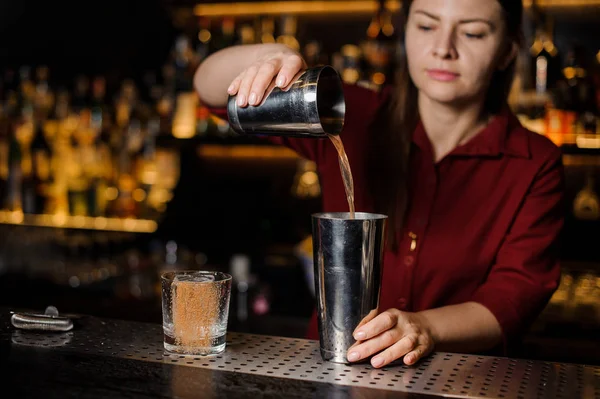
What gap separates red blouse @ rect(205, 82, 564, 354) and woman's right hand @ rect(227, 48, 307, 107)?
0.47 metres

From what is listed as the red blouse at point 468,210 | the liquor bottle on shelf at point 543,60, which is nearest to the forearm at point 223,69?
the red blouse at point 468,210

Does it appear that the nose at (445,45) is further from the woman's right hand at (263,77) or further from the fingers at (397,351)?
the fingers at (397,351)

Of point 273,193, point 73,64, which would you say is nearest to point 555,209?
point 273,193

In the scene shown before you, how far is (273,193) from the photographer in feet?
11.9

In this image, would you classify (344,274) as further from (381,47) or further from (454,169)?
(381,47)

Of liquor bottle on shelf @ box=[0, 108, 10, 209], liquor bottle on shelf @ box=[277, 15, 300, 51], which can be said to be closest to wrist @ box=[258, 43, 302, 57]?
liquor bottle on shelf @ box=[277, 15, 300, 51]

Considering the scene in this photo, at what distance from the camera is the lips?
5.49 ft

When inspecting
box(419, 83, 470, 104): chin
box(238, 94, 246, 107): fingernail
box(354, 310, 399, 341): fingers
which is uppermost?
box(419, 83, 470, 104): chin

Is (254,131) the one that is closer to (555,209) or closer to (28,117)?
(555,209)

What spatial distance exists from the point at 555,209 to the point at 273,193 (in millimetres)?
1984

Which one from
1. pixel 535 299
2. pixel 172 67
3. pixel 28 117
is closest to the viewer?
pixel 535 299

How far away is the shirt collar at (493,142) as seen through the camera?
1.79m

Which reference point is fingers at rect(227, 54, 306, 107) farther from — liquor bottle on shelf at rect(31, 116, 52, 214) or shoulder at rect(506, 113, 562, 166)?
liquor bottle on shelf at rect(31, 116, 52, 214)

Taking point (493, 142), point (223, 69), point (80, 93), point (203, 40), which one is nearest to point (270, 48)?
point (223, 69)
